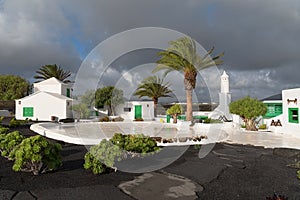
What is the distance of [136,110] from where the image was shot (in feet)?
107

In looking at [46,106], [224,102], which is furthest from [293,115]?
[46,106]

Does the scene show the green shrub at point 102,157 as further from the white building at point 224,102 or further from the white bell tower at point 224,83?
the white bell tower at point 224,83

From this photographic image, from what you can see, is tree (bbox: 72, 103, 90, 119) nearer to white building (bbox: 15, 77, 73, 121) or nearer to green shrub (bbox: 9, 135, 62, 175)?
white building (bbox: 15, 77, 73, 121)

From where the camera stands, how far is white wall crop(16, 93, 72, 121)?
27.6 meters

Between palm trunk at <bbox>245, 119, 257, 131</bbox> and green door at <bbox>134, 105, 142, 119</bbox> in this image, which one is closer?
palm trunk at <bbox>245, 119, 257, 131</bbox>

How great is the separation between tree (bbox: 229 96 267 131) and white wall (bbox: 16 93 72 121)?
750 inches

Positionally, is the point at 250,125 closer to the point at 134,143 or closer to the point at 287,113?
the point at 287,113

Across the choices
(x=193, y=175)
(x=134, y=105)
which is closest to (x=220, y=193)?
(x=193, y=175)

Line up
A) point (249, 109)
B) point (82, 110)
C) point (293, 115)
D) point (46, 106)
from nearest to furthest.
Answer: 1. point (293, 115)
2. point (249, 109)
3. point (46, 106)
4. point (82, 110)

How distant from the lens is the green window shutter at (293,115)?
15.8 meters

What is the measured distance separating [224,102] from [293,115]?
39.4 feet

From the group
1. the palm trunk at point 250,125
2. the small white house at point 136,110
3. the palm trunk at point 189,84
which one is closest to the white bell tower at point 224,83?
the palm trunk at point 189,84

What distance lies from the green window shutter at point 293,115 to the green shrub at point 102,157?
14.1 m

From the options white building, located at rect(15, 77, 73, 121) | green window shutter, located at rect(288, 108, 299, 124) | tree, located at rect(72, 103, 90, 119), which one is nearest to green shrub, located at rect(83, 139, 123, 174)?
green window shutter, located at rect(288, 108, 299, 124)
